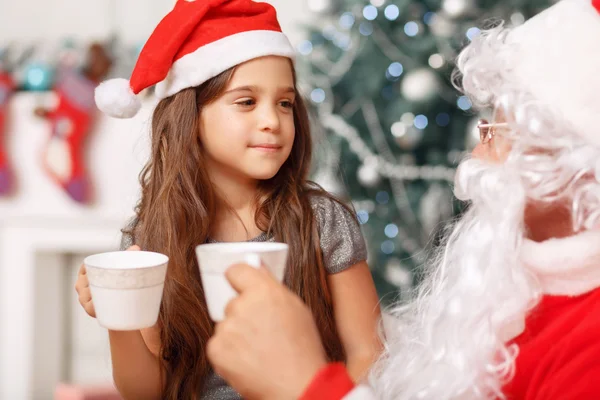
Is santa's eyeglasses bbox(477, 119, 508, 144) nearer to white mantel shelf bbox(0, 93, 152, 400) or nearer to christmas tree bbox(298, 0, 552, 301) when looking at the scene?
christmas tree bbox(298, 0, 552, 301)

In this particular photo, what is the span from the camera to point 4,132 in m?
3.25

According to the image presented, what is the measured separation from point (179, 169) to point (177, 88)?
18cm

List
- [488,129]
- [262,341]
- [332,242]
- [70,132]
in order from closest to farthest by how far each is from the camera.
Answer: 1. [262,341]
2. [488,129]
3. [332,242]
4. [70,132]

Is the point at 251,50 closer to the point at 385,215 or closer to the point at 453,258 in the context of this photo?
the point at 453,258

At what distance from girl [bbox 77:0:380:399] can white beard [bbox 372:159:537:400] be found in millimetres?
472

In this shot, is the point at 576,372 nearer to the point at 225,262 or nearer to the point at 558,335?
the point at 558,335

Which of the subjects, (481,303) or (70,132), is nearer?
(481,303)

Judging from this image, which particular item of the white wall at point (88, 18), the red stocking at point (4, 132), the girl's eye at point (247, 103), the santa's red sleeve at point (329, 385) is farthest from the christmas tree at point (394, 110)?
the santa's red sleeve at point (329, 385)

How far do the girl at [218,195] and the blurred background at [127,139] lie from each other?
1.10 metres

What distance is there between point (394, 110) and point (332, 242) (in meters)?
1.26

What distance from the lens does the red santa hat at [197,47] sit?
1.50 metres

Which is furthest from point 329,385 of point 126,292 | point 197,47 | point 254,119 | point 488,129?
point 197,47

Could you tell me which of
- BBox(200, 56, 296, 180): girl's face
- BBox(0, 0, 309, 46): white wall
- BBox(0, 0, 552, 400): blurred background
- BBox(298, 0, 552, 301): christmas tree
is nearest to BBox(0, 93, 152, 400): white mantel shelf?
BBox(0, 0, 552, 400): blurred background

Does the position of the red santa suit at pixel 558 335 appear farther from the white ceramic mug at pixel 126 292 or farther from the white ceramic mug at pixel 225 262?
the white ceramic mug at pixel 126 292
